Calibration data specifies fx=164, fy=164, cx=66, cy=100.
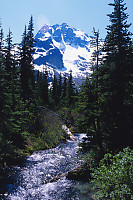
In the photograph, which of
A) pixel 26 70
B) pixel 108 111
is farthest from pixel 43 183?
pixel 26 70

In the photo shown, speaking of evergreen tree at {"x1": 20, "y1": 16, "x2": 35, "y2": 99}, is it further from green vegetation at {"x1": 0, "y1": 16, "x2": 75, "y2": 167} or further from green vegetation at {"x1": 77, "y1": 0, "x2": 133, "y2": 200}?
green vegetation at {"x1": 77, "y1": 0, "x2": 133, "y2": 200}

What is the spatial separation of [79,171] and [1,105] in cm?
627

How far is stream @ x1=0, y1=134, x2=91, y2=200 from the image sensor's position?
8.17 meters

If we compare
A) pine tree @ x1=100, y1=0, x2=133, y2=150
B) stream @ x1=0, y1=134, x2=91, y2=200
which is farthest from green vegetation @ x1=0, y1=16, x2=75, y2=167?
pine tree @ x1=100, y1=0, x2=133, y2=150

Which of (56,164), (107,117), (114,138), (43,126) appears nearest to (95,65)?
(107,117)

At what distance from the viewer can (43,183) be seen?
966 centimetres

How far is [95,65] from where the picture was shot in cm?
1281


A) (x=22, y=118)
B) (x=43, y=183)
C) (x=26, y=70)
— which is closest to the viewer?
(x=43, y=183)

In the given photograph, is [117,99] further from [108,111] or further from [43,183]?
[43,183]

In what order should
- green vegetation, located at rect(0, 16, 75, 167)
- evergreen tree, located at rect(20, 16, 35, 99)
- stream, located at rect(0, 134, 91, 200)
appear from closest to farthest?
stream, located at rect(0, 134, 91, 200) → green vegetation, located at rect(0, 16, 75, 167) → evergreen tree, located at rect(20, 16, 35, 99)

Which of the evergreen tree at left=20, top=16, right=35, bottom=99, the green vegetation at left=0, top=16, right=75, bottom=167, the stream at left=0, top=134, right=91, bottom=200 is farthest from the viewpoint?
the evergreen tree at left=20, top=16, right=35, bottom=99

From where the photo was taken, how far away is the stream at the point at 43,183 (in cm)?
817

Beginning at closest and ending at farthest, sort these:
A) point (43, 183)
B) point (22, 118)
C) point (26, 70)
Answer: point (43, 183)
point (22, 118)
point (26, 70)

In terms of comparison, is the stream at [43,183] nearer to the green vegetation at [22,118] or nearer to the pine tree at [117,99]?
the green vegetation at [22,118]
